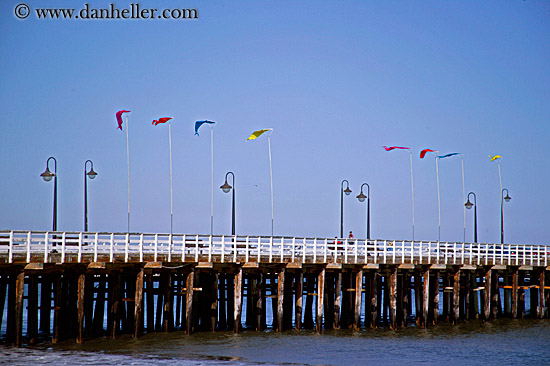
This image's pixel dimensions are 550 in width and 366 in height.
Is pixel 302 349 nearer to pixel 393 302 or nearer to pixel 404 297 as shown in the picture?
pixel 393 302

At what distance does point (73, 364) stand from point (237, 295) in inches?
376

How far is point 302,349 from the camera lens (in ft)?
115

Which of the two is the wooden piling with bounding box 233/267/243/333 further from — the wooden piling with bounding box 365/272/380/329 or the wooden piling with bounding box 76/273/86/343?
the wooden piling with bounding box 365/272/380/329

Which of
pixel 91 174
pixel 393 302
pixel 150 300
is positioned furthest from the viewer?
pixel 91 174

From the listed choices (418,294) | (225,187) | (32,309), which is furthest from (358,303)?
(32,309)

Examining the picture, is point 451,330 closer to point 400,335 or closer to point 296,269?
point 400,335

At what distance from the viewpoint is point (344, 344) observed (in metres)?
36.9

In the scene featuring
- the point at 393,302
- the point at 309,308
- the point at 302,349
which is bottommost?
the point at 302,349

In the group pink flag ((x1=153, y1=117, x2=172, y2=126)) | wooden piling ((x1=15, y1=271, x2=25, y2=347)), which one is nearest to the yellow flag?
pink flag ((x1=153, y1=117, x2=172, y2=126))

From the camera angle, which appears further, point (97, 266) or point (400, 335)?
point (400, 335)

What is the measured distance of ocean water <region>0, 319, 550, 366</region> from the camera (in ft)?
104

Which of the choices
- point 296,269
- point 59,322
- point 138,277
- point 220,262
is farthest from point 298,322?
point 59,322

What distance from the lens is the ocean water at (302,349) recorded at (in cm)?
3156

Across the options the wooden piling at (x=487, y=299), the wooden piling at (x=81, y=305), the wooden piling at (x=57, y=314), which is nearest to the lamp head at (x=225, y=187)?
the wooden piling at (x=81, y=305)
